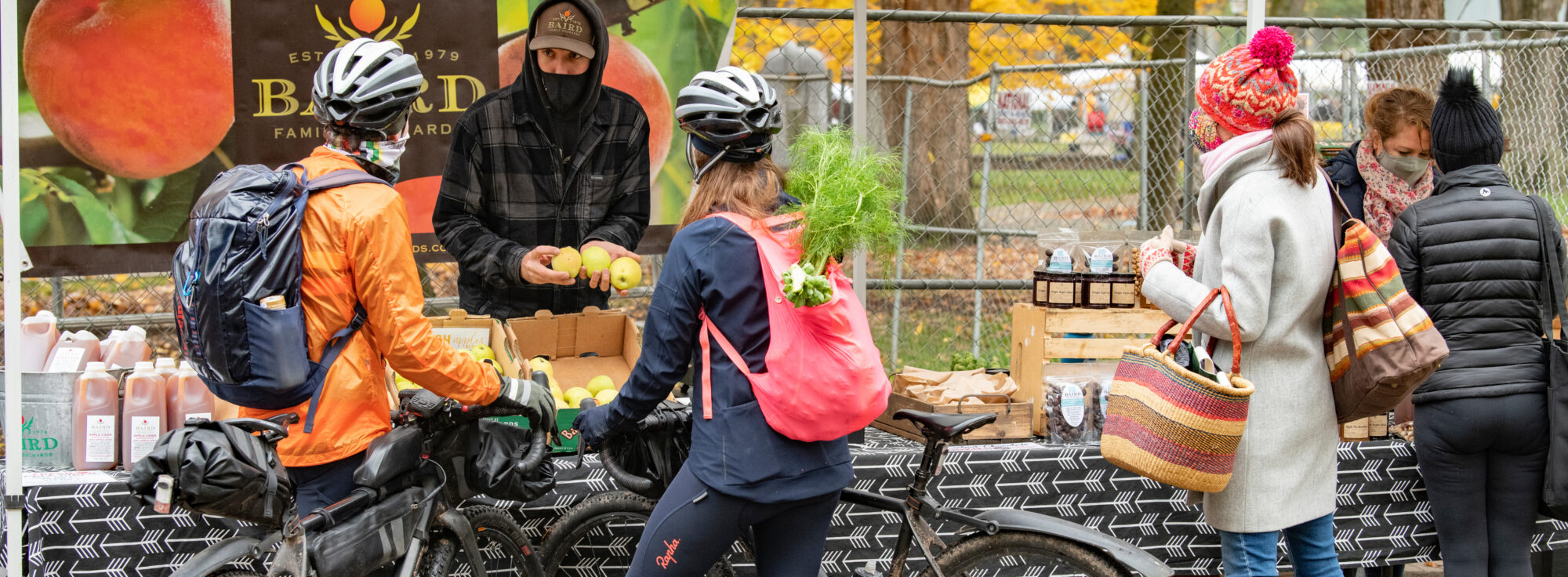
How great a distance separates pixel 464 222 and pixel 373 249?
5.63 ft

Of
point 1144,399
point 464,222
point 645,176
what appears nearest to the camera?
point 1144,399

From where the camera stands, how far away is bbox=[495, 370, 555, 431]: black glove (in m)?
3.00

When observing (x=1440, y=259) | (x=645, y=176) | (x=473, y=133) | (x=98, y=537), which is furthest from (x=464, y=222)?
(x=1440, y=259)

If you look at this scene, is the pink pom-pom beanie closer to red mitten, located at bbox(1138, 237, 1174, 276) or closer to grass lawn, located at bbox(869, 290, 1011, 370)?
red mitten, located at bbox(1138, 237, 1174, 276)

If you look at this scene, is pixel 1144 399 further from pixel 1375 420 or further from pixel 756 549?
pixel 1375 420

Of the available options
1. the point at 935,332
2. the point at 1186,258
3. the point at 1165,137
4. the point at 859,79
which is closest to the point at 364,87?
the point at 859,79

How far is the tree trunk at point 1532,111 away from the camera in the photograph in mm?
7617

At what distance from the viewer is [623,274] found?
4.29 metres

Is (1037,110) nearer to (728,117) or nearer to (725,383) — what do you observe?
(728,117)

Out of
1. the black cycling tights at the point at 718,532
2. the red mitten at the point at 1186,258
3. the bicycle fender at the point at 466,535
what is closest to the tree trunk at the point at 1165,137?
the red mitten at the point at 1186,258

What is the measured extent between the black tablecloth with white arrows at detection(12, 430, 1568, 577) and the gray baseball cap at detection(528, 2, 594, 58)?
5.06 ft

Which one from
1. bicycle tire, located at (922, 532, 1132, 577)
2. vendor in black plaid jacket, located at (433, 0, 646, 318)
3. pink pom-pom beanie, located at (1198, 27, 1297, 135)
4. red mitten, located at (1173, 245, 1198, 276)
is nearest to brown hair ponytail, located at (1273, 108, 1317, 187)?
pink pom-pom beanie, located at (1198, 27, 1297, 135)

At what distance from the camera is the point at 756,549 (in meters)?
2.83

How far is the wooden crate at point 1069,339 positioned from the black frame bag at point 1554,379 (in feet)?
4.07
